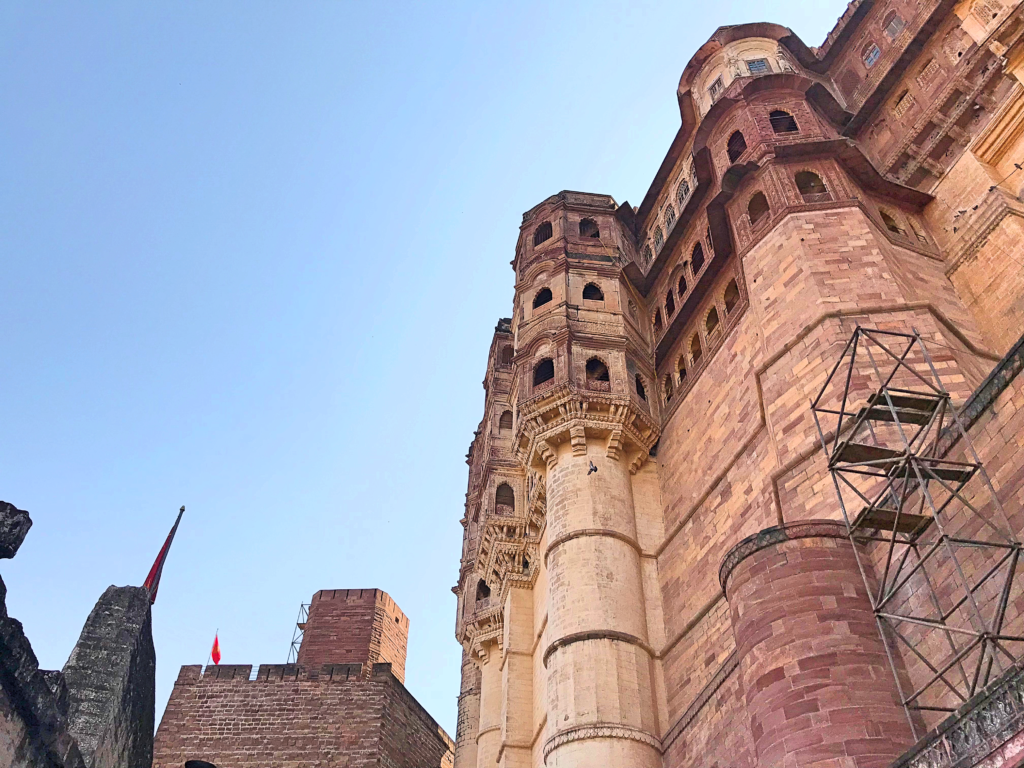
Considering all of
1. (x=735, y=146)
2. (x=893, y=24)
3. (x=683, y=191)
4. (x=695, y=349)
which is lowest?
(x=695, y=349)

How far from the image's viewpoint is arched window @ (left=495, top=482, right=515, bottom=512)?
21906 millimetres

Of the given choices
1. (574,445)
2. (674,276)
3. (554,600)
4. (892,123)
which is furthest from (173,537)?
(892,123)

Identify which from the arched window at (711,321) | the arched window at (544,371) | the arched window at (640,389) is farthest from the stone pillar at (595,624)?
the arched window at (711,321)

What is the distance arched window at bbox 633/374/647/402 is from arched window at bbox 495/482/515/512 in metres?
5.45

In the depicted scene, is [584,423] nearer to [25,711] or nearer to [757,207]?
[757,207]

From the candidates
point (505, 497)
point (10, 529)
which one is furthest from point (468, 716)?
point (10, 529)

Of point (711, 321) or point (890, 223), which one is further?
point (711, 321)

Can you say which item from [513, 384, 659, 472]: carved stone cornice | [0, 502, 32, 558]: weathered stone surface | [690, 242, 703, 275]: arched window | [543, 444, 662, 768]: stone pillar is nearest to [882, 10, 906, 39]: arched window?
[690, 242, 703, 275]: arched window

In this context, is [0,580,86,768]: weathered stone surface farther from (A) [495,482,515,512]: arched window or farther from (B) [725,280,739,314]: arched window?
(A) [495,482,515,512]: arched window

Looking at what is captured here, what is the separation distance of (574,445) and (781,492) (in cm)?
552

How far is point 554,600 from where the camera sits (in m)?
14.3

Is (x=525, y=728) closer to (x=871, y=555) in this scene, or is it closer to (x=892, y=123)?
(x=871, y=555)

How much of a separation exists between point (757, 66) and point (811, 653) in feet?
52.3

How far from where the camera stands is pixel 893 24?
18375 mm
